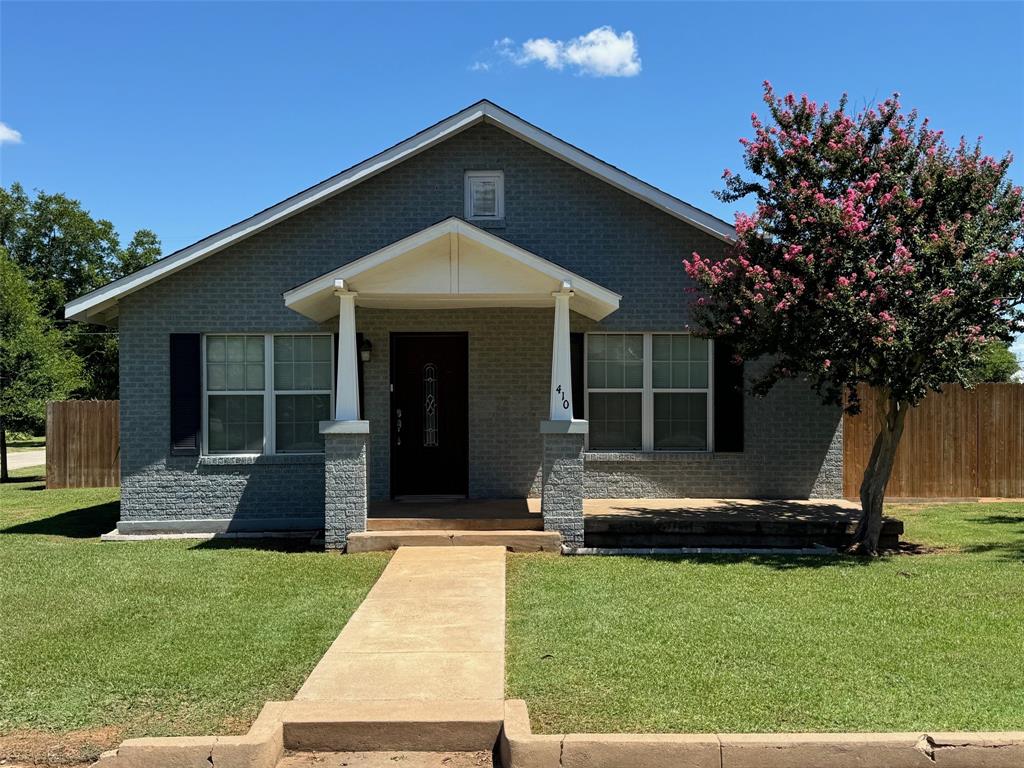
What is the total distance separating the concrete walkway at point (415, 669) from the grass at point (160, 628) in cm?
25

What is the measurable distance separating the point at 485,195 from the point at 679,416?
166 inches

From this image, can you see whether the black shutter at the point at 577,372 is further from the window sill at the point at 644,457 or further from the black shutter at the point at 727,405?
the black shutter at the point at 727,405

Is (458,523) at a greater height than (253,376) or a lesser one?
lesser

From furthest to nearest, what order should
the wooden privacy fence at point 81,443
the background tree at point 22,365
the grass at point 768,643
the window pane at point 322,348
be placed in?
the background tree at point 22,365 < the wooden privacy fence at point 81,443 < the window pane at point 322,348 < the grass at point 768,643

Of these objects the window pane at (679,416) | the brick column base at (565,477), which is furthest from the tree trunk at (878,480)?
the brick column base at (565,477)

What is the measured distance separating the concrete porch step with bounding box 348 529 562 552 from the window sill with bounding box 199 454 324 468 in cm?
219

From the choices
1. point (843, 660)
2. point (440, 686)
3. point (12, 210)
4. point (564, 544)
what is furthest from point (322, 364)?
point (12, 210)

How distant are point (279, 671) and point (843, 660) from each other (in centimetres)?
388

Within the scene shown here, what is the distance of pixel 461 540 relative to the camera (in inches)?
392

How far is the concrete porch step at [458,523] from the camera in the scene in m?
10.1

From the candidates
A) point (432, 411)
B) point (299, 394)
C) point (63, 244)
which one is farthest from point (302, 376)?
point (63, 244)

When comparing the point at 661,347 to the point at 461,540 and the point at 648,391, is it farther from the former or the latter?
the point at 461,540

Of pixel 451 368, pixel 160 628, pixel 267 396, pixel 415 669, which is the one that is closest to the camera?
pixel 415 669

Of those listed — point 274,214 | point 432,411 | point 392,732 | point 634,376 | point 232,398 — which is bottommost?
point 392,732
